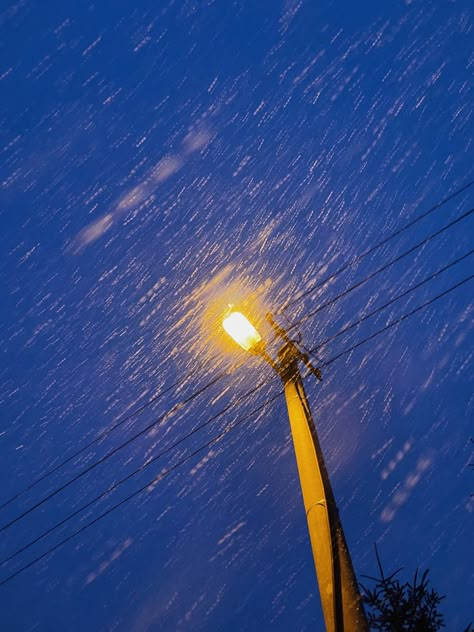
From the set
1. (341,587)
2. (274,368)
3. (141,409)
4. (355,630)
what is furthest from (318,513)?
(141,409)

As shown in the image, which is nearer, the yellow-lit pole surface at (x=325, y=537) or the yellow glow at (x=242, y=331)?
the yellow-lit pole surface at (x=325, y=537)

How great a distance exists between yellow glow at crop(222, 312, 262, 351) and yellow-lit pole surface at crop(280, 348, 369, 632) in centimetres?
74

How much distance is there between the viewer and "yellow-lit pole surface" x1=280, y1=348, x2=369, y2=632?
3180mm

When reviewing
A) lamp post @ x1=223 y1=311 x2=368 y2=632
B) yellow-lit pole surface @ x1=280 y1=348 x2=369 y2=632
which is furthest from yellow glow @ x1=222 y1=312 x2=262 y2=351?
yellow-lit pole surface @ x1=280 y1=348 x2=369 y2=632

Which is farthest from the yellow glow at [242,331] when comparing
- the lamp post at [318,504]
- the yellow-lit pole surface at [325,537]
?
the yellow-lit pole surface at [325,537]

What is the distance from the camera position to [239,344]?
5.25 metres

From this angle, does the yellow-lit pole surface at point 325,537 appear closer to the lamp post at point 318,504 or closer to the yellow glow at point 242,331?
the lamp post at point 318,504

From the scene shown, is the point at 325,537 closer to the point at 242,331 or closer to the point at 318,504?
the point at 318,504

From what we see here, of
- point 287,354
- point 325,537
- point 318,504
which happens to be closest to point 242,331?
point 287,354

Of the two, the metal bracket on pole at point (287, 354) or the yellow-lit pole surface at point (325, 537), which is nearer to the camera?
the yellow-lit pole surface at point (325, 537)

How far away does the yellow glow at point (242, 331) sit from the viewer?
5.21 metres

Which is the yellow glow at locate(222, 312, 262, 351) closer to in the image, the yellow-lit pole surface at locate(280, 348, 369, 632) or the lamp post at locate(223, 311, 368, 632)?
the lamp post at locate(223, 311, 368, 632)

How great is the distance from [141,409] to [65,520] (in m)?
1.65

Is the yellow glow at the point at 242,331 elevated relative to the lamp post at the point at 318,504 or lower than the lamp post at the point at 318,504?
elevated
